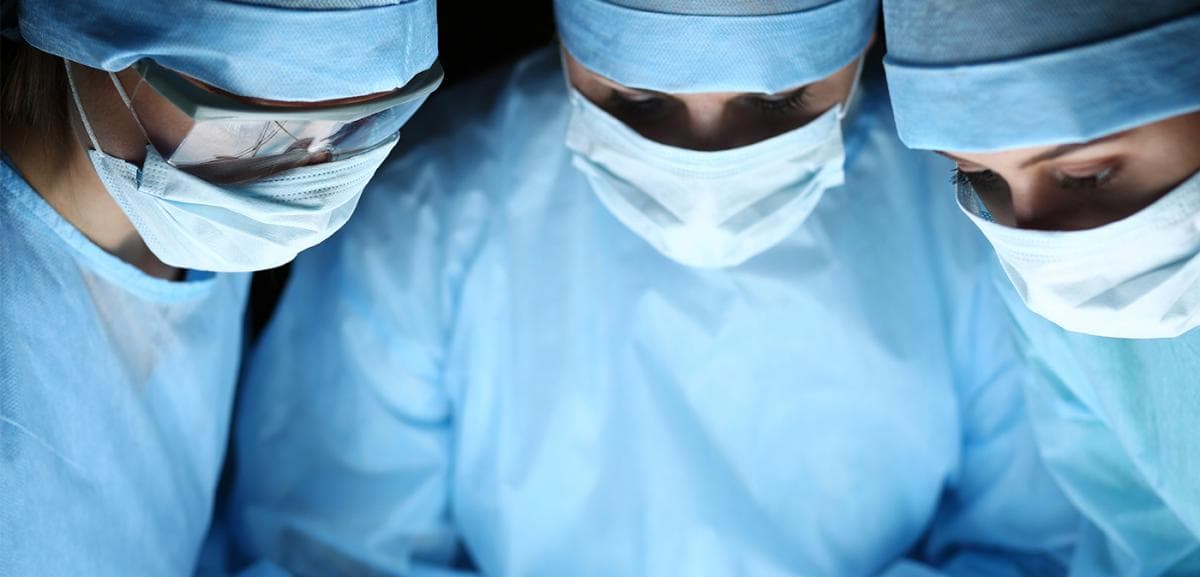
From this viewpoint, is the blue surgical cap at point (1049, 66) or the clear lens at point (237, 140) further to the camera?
the clear lens at point (237, 140)

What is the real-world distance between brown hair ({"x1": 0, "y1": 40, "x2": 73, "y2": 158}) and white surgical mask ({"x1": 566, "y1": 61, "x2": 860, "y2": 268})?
0.64m

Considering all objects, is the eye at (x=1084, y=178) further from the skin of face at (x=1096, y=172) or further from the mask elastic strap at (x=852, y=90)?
the mask elastic strap at (x=852, y=90)

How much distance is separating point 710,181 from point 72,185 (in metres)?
0.77

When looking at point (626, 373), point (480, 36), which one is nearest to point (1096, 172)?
point (626, 373)

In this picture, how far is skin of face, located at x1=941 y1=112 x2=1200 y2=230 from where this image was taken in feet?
3.70

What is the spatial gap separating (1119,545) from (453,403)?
102 cm

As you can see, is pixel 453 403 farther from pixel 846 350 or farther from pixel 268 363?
pixel 846 350

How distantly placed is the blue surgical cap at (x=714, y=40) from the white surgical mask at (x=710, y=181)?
8cm

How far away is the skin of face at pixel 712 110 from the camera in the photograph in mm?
1568

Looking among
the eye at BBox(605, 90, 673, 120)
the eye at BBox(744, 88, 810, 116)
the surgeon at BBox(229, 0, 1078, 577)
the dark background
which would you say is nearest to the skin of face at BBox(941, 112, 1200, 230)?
the eye at BBox(744, 88, 810, 116)

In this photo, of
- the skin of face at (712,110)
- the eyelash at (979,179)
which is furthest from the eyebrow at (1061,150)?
the skin of face at (712,110)

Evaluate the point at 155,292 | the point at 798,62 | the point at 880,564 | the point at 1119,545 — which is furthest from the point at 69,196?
the point at 1119,545

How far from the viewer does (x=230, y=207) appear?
1.28 meters

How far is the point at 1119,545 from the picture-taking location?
166 centimetres
